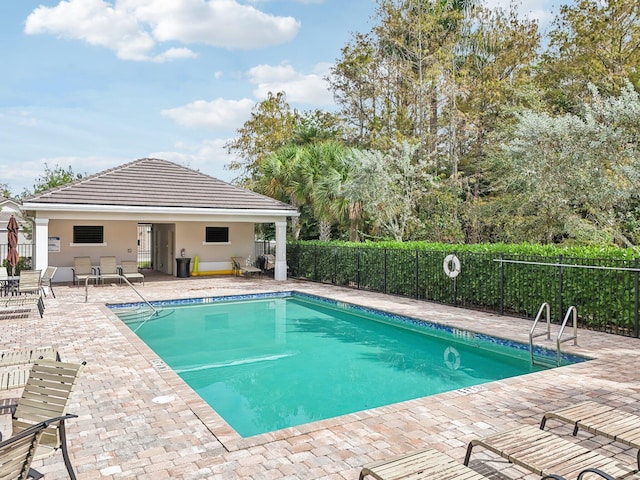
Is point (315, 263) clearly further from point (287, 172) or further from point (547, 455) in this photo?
point (547, 455)

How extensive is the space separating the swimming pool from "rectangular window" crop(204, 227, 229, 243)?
8.54m

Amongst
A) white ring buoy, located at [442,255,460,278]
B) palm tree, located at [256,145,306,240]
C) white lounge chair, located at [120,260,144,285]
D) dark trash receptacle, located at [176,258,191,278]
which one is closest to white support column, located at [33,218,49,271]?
white lounge chair, located at [120,260,144,285]

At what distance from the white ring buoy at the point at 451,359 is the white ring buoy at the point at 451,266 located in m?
3.21

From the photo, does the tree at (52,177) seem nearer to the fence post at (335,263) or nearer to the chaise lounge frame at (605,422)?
the fence post at (335,263)

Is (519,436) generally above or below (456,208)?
below

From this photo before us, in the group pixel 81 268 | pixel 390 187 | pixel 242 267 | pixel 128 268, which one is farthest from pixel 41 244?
pixel 390 187

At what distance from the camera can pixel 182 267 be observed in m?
21.8

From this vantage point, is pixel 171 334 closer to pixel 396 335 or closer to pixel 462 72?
pixel 396 335

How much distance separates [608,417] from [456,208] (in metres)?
18.2

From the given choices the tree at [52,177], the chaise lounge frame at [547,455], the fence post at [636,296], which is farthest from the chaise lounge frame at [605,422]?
the tree at [52,177]

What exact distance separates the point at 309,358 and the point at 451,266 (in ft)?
18.0

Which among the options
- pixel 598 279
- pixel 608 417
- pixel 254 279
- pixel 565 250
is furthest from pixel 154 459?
pixel 254 279

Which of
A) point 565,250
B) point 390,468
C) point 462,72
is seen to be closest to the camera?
point 390,468

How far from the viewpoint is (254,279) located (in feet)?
69.5
